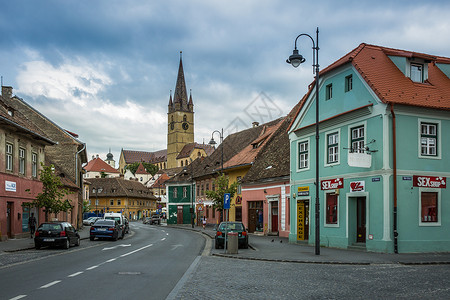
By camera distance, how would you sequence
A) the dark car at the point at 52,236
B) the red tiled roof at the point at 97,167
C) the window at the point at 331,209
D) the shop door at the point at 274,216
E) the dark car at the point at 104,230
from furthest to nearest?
the red tiled roof at the point at 97,167, the shop door at the point at 274,216, the dark car at the point at 104,230, the window at the point at 331,209, the dark car at the point at 52,236

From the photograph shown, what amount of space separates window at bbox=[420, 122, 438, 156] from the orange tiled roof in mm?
1035

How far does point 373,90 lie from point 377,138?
223cm

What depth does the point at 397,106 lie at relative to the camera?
73.4 feet

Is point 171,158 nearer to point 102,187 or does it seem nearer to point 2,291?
point 102,187

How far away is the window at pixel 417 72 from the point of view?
982 inches

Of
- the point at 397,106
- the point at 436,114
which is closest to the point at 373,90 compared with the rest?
the point at 397,106

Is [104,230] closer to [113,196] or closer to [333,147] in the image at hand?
[333,147]

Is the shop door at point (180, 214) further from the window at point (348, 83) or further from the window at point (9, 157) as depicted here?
the window at point (348, 83)

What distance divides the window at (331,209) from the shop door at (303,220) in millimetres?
3270

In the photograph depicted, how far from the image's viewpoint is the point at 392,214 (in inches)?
864

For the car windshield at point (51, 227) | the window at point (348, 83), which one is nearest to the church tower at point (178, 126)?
the car windshield at point (51, 227)

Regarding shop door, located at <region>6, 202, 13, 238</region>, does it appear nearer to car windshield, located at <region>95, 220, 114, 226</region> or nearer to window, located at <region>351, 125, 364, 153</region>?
car windshield, located at <region>95, 220, 114, 226</region>

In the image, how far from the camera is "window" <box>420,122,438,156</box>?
2309 cm

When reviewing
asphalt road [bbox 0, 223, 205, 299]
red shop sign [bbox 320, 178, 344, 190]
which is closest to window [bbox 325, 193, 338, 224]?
red shop sign [bbox 320, 178, 344, 190]
